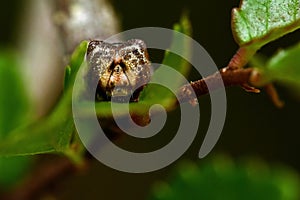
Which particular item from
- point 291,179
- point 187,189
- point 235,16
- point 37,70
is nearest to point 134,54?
point 235,16

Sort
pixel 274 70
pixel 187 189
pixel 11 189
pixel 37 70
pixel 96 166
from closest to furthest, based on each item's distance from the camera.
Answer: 1. pixel 274 70
2. pixel 187 189
3. pixel 11 189
4. pixel 37 70
5. pixel 96 166

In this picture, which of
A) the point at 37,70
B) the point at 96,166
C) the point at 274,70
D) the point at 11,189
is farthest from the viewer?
the point at 96,166

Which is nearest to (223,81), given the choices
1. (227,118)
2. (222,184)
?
(222,184)

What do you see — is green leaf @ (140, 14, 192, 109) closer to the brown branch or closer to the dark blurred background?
the brown branch

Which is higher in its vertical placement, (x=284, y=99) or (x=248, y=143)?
(x=284, y=99)

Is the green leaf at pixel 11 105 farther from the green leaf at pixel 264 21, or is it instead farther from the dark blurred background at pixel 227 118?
the dark blurred background at pixel 227 118

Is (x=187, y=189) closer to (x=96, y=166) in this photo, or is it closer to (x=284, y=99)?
(x=96, y=166)

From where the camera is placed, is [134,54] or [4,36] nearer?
[134,54]

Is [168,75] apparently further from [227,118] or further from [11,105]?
[227,118]
